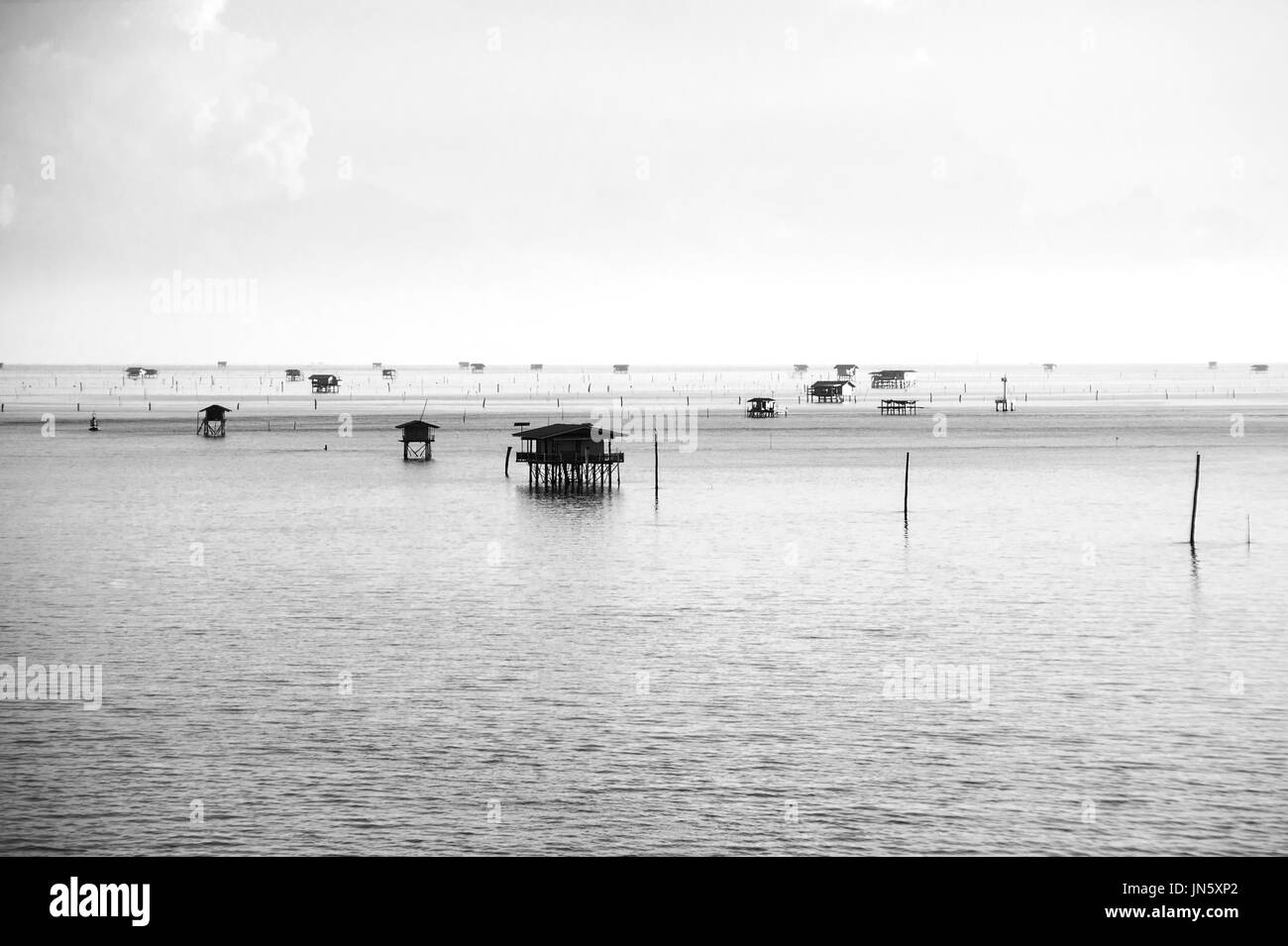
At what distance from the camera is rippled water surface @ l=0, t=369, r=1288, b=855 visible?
96.5 ft

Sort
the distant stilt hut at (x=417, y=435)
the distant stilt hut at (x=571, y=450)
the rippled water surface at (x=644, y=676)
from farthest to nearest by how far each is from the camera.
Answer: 1. the distant stilt hut at (x=417, y=435)
2. the distant stilt hut at (x=571, y=450)
3. the rippled water surface at (x=644, y=676)

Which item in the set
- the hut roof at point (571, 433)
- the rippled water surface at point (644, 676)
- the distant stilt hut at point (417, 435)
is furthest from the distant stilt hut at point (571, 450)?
the distant stilt hut at point (417, 435)

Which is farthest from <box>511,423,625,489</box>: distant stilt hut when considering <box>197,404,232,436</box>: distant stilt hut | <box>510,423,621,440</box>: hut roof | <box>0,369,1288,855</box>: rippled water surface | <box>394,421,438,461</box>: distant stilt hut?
<box>197,404,232,436</box>: distant stilt hut

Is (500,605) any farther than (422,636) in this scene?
Yes

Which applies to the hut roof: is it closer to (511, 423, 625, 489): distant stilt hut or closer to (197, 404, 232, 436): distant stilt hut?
(511, 423, 625, 489): distant stilt hut

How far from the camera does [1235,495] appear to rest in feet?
320

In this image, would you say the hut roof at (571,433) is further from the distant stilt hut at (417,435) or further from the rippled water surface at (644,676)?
the distant stilt hut at (417,435)

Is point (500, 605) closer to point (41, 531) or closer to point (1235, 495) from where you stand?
point (41, 531)

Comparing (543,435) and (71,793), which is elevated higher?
(543,435)

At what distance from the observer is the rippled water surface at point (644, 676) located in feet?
96.5

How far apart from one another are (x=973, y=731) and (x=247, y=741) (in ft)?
63.4
